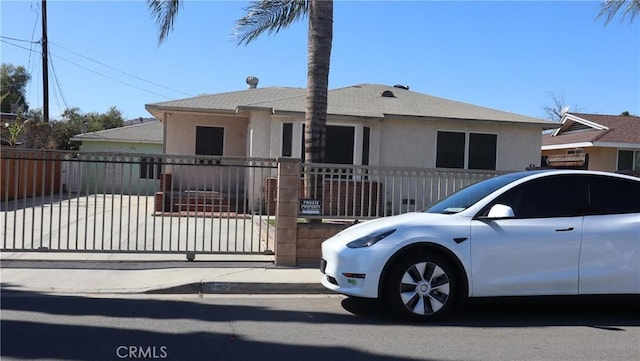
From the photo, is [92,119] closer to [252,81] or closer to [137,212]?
[252,81]

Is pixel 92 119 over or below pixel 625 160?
over

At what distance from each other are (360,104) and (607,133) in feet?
38.5

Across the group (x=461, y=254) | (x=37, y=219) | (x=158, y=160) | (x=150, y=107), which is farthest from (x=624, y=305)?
(x=150, y=107)

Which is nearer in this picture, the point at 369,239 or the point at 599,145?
the point at 369,239

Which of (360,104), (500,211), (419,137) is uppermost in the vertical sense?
(360,104)

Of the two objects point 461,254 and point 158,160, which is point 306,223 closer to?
point 158,160

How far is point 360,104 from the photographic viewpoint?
1691 cm

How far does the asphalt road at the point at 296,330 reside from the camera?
191 inches

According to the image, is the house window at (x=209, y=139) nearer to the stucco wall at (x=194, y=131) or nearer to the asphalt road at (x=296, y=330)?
the stucco wall at (x=194, y=131)

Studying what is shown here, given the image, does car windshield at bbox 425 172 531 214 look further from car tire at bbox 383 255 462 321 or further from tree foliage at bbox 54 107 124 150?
tree foliage at bbox 54 107 124 150

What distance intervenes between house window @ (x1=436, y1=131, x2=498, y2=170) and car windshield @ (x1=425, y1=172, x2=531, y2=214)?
1009 centimetres

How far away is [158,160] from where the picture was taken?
9.43 m

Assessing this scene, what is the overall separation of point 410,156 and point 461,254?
10826 millimetres

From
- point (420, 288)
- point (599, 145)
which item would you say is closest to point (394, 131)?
point (599, 145)
